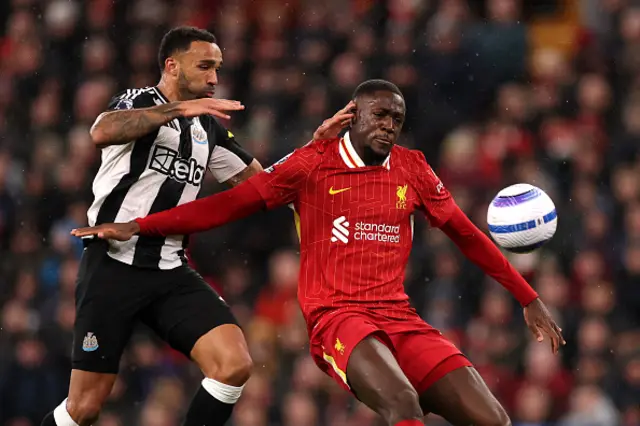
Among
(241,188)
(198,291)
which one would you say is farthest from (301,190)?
(198,291)

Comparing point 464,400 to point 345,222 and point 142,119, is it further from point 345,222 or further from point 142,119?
point 142,119

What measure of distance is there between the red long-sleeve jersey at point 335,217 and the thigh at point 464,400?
1.56 ft

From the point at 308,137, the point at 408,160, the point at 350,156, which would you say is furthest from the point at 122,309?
the point at 308,137

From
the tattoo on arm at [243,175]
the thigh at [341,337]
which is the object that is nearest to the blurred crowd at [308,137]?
the tattoo on arm at [243,175]

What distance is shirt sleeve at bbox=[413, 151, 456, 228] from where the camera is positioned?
741cm

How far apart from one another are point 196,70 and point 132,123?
2.11 feet

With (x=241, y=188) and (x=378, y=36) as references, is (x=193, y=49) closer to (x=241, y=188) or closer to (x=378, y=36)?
(x=241, y=188)

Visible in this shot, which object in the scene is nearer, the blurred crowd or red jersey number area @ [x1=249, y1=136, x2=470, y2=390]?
red jersey number area @ [x1=249, y1=136, x2=470, y2=390]

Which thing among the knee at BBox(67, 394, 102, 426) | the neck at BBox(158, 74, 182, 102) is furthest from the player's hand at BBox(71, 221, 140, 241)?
the knee at BBox(67, 394, 102, 426)

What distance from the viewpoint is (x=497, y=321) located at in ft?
37.7

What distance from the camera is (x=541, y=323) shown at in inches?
301

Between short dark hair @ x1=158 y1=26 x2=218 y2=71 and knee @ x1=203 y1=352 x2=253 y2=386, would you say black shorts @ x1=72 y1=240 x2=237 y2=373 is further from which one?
short dark hair @ x1=158 y1=26 x2=218 y2=71

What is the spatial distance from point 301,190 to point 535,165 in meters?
5.52

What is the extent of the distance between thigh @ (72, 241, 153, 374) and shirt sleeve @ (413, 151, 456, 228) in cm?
167
